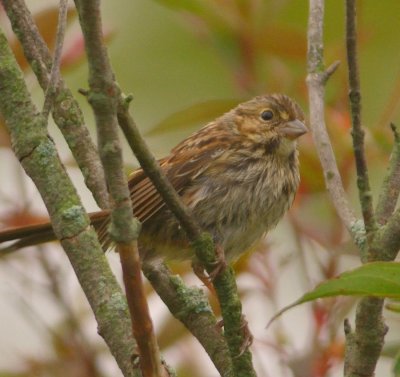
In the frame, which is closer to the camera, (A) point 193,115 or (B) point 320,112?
(B) point 320,112

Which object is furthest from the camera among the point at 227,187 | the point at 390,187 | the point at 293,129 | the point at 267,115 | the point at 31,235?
the point at 267,115

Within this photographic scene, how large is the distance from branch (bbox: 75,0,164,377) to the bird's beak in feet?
5.79

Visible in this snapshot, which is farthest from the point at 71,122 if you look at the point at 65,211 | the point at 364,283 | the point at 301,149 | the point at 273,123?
the point at 273,123

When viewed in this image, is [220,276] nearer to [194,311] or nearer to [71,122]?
[194,311]

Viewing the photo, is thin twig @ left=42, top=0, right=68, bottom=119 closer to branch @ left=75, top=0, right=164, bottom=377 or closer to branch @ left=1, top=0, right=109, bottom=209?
branch @ left=1, top=0, right=109, bottom=209

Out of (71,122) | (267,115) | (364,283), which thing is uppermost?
(267,115)

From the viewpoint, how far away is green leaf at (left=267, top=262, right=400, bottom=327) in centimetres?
183

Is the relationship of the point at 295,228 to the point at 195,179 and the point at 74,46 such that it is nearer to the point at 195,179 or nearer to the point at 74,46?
the point at 195,179

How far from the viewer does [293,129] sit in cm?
378

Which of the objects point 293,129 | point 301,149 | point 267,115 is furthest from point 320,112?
point 267,115

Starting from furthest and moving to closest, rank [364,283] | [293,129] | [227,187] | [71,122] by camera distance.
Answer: [293,129] → [227,187] → [71,122] → [364,283]

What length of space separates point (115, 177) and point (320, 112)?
3.36 feet

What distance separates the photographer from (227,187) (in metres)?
3.55

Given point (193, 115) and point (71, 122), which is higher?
point (193, 115)
